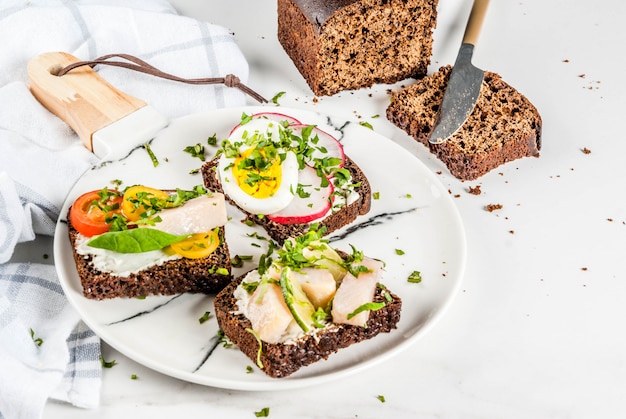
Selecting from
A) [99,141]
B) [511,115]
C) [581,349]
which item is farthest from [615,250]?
[99,141]

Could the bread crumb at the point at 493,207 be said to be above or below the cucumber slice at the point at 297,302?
below

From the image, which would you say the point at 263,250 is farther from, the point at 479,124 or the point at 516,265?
the point at 479,124

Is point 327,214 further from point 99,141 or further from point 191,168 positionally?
point 99,141

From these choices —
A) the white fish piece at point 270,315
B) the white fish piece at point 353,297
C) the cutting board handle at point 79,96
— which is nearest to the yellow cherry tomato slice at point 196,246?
the white fish piece at point 270,315

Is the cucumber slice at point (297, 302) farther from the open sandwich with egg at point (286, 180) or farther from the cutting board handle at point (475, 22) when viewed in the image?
the cutting board handle at point (475, 22)

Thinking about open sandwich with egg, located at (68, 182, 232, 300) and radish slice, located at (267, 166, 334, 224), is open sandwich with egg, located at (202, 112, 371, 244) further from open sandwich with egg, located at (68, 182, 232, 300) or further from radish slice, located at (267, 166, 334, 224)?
open sandwich with egg, located at (68, 182, 232, 300)

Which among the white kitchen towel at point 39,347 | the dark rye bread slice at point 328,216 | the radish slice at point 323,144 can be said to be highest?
the radish slice at point 323,144
